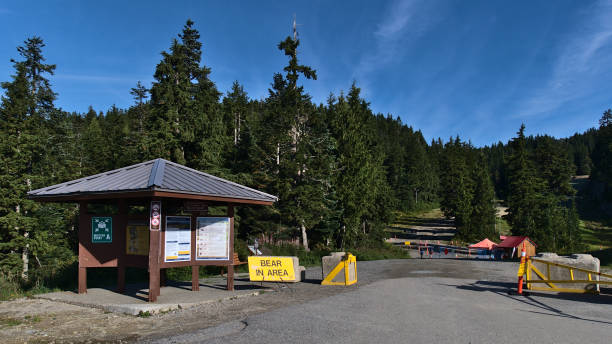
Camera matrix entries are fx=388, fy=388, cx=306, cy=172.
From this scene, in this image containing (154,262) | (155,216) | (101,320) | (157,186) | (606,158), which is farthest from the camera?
(606,158)

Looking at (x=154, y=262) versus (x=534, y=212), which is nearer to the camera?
(x=154, y=262)

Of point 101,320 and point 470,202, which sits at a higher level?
point 470,202

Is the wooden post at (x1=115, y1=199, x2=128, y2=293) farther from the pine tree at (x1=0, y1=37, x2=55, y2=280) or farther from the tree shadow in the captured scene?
the pine tree at (x1=0, y1=37, x2=55, y2=280)

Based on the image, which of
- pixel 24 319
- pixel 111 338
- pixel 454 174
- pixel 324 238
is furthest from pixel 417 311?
pixel 454 174

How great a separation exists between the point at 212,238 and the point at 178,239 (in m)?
1.05

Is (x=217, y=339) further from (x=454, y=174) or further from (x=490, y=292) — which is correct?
(x=454, y=174)

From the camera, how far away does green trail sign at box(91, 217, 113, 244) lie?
11172 mm

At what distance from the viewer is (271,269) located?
13047 millimetres

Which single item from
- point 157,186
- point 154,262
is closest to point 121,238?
point 154,262

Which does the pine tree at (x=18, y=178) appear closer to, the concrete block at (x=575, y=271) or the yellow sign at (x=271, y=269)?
the yellow sign at (x=271, y=269)

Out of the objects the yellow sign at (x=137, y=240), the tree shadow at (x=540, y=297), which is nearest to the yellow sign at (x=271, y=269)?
the yellow sign at (x=137, y=240)

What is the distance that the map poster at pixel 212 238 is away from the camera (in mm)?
11203

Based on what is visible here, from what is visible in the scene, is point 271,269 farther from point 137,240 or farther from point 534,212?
point 534,212

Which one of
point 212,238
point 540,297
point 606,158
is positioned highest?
point 606,158
